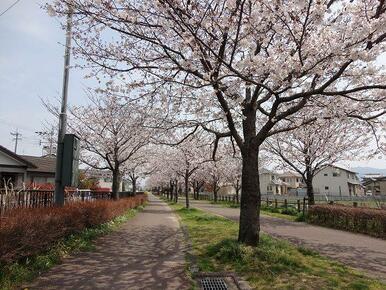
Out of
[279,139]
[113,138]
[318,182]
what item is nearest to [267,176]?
[318,182]

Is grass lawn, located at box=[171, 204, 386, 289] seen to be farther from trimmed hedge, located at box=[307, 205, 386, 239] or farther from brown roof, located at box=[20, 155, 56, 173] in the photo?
brown roof, located at box=[20, 155, 56, 173]

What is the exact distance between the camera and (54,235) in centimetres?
753

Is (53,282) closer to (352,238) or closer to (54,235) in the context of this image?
(54,235)

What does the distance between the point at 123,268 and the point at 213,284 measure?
6.58ft

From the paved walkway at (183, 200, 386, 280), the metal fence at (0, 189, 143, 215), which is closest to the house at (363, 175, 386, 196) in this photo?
the paved walkway at (183, 200, 386, 280)

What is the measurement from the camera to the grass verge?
5421 millimetres

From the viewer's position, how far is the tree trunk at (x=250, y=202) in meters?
8.95

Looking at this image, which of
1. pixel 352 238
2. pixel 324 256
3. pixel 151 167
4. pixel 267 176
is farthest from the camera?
pixel 267 176

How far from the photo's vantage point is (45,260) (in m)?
6.87

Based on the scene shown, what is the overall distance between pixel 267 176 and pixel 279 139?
189 ft

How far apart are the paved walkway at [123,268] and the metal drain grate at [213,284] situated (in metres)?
0.34

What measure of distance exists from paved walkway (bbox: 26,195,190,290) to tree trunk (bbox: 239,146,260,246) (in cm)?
177

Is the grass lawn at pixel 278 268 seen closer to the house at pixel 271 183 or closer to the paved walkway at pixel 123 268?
the paved walkway at pixel 123 268

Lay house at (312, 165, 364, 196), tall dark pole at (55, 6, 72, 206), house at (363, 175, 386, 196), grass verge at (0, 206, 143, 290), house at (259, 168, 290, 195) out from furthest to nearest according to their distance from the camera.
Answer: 1. house at (259, 168, 290, 195)
2. house at (312, 165, 364, 196)
3. house at (363, 175, 386, 196)
4. tall dark pole at (55, 6, 72, 206)
5. grass verge at (0, 206, 143, 290)
